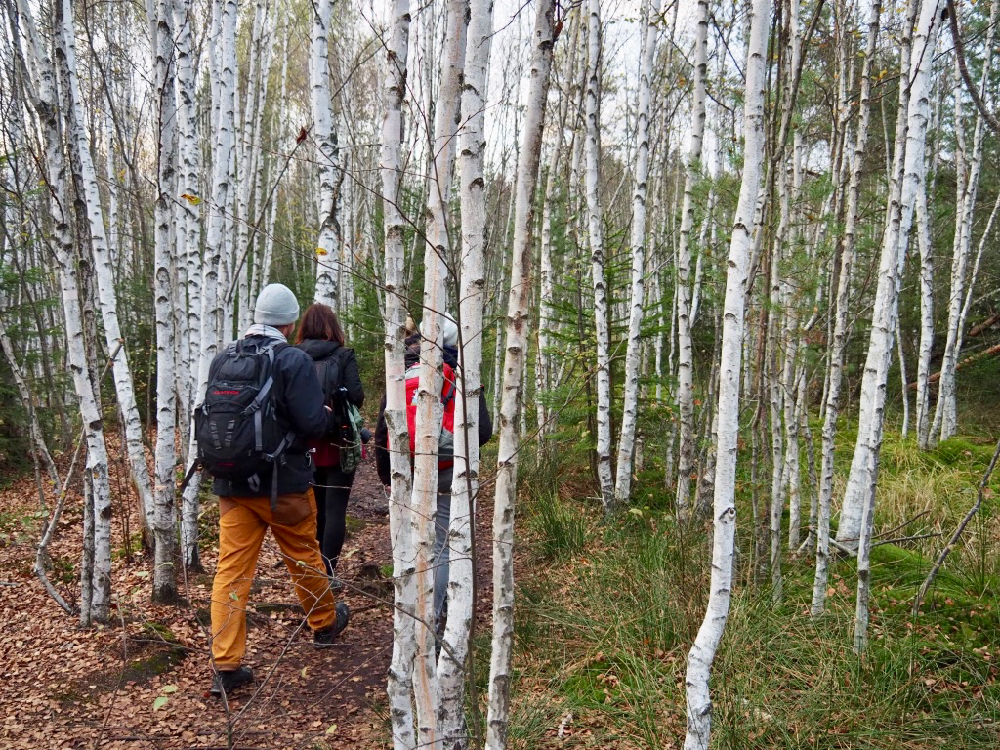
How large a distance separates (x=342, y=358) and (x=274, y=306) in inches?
23.5

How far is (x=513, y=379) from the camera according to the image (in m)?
2.19

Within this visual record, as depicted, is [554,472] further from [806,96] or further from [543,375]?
[806,96]

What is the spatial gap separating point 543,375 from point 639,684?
5.69 metres

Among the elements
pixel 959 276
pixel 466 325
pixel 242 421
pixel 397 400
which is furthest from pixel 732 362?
pixel 959 276

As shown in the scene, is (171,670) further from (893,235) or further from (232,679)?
(893,235)

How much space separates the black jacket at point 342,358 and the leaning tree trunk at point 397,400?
177 centimetres

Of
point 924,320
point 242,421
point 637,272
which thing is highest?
point 637,272

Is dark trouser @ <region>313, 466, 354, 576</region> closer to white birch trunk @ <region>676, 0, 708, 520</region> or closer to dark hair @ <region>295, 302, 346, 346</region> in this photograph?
dark hair @ <region>295, 302, 346, 346</region>

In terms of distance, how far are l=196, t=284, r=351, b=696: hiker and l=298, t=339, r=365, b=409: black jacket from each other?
350 mm

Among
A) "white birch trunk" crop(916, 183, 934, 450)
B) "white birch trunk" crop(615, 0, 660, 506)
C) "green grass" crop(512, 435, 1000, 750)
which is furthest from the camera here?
"white birch trunk" crop(916, 183, 934, 450)

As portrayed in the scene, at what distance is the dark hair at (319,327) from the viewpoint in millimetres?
3848

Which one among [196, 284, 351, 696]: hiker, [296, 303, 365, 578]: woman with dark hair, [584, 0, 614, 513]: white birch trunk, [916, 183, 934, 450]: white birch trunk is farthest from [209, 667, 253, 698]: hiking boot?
[916, 183, 934, 450]: white birch trunk

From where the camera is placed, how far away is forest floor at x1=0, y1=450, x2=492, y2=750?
2824 millimetres

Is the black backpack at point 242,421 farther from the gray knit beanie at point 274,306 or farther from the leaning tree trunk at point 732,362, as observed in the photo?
the leaning tree trunk at point 732,362
